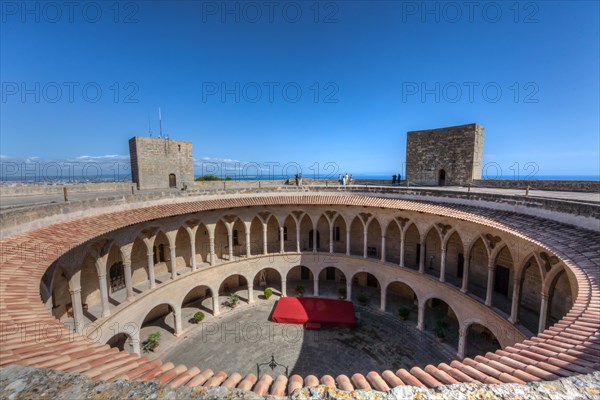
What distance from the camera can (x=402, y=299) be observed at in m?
23.1

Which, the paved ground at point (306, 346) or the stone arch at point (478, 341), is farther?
the stone arch at point (478, 341)

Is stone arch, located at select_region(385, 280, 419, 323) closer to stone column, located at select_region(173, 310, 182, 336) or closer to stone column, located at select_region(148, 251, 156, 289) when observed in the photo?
stone column, located at select_region(173, 310, 182, 336)

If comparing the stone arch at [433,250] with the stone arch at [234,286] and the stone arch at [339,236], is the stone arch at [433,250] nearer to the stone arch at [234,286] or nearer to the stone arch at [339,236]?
the stone arch at [339,236]

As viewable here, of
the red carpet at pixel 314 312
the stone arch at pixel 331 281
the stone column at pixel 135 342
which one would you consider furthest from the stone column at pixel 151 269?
the stone arch at pixel 331 281

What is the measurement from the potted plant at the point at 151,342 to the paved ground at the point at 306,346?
610 millimetres

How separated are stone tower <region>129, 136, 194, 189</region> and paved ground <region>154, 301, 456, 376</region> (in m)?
14.2

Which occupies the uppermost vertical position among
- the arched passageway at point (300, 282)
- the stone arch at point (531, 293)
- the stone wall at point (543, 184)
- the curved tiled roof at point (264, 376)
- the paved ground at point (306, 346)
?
the stone wall at point (543, 184)

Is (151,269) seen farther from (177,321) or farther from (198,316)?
(198,316)

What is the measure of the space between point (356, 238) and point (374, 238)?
5.44ft

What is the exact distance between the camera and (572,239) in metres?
9.59

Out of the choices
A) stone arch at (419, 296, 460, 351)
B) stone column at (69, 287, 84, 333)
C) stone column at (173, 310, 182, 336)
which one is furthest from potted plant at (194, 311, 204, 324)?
stone arch at (419, 296, 460, 351)

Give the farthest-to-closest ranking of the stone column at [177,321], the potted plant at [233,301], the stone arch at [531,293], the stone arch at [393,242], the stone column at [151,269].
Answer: the stone arch at [393,242] → the potted plant at [233,301] → the stone column at [177,321] → the stone column at [151,269] → the stone arch at [531,293]

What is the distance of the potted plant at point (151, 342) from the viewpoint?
54.1 feet

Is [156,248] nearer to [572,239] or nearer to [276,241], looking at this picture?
[276,241]
